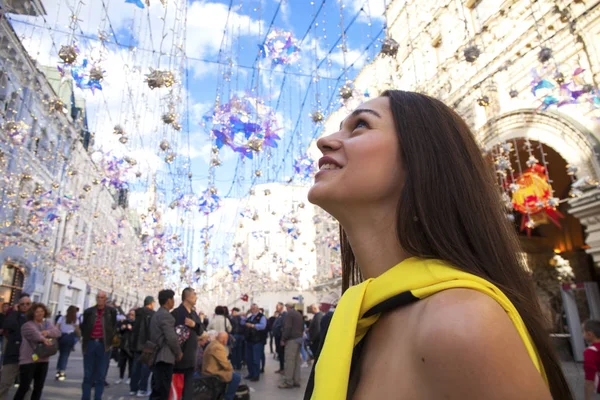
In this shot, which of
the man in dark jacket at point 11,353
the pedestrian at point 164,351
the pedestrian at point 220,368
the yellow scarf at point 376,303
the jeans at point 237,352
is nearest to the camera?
the yellow scarf at point 376,303

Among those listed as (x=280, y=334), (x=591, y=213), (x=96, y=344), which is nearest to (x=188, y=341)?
(x=96, y=344)

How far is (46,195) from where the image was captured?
48.5 ft

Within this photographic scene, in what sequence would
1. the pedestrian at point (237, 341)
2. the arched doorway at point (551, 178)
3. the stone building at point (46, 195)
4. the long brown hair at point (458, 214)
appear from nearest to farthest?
the long brown hair at point (458, 214) < the arched doorway at point (551, 178) < the pedestrian at point (237, 341) < the stone building at point (46, 195)

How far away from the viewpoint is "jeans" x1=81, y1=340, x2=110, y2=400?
19.8ft

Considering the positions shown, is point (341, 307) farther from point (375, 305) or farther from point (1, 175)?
point (1, 175)

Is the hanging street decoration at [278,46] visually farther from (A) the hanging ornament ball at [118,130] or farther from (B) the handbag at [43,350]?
(B) the handbag at [43,350]

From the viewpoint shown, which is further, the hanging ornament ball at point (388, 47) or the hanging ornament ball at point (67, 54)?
the hanging ornament ball at point (388, 47)

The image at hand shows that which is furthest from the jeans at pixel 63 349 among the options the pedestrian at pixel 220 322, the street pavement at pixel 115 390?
the pedestrian at pixel 220 322

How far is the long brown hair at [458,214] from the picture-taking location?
720 mm

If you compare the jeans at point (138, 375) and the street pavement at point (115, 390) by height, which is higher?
the jeans at point (138, 375)

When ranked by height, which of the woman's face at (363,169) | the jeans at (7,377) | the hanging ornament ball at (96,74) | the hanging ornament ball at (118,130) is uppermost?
the hanging ornament ball at (118,130)

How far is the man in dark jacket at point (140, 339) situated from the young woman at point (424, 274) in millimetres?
6313

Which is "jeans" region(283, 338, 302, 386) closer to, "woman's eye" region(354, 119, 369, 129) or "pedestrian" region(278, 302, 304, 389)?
"pedestrian" region(278, 302, 304, 389)

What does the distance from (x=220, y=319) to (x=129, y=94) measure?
4.84m
